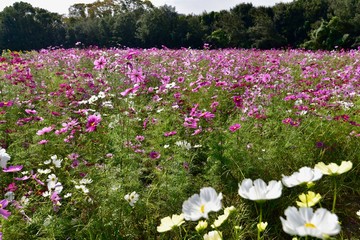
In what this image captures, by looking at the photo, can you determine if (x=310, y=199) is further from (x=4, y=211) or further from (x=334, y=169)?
(x=4, y=211)

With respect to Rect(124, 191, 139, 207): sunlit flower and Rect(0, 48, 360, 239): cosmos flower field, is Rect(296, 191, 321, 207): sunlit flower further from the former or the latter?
Rect(124, 191, 139, 207): sunlit flower

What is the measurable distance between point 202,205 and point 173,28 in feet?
72.6

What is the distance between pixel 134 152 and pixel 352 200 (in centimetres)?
159

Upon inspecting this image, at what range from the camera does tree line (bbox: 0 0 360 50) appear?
2109 cm

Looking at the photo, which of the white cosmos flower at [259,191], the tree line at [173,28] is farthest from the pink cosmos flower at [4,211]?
the tree line at [173,28]

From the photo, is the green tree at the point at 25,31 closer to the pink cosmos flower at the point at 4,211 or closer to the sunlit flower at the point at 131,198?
the sunlit flower at the point at 131,198

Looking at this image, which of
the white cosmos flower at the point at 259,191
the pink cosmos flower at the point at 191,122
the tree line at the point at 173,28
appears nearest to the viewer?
the white cosmos flower at the point at 259,191

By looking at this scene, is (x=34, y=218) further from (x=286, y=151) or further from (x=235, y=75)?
(x=235, y=75)

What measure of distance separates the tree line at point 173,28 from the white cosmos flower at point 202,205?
63.2 ft

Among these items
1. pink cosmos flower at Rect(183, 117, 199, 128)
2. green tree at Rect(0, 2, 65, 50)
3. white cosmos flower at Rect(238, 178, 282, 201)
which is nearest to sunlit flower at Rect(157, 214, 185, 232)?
white cosmos flower at Rect(238, 178, 282, 201)

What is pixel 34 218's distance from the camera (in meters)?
1.74

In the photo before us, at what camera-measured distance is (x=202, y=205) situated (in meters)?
0.79

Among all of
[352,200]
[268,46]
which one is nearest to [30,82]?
[352,200]

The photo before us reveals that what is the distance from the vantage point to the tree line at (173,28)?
69.2ft
